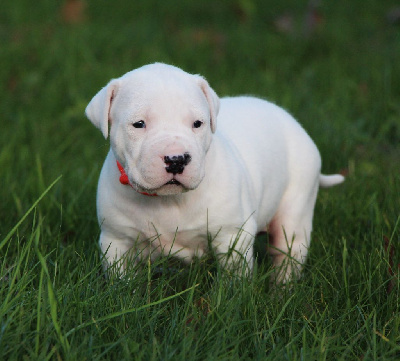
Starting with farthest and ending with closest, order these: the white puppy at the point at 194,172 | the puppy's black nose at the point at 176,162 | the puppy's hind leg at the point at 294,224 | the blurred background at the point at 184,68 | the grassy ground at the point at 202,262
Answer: the blurred background at the point at 184,68
the puppy's hind leg at the point at 294,224
the white puppy at the point at 194,172
the puppy's black nose at the point at 176,162
the grassy ground at the point at 202,262

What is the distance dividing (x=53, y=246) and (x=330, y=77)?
14.0 feet

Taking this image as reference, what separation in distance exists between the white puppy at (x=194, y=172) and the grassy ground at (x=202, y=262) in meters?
0.18

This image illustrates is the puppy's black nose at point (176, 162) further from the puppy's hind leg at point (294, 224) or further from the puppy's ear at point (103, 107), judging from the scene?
the puppy's hind leg at point (294, 224)

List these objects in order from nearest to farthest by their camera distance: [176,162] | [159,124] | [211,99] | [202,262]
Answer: [176,162] → [159,124] → [211,99] → [202,262]

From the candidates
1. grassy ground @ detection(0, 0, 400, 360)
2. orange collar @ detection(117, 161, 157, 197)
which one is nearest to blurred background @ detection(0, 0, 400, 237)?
grassy ground @ detection(0, 0, 400, 360)

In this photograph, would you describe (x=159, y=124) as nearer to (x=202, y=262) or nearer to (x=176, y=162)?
(x=176, y=162)

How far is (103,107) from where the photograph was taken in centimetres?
322

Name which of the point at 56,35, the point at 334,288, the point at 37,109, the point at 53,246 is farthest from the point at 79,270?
the point at 56,35

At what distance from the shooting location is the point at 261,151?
3.88 m

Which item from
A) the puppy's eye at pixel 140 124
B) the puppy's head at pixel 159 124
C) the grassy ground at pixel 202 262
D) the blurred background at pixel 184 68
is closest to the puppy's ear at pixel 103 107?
the puppy's head at pixel 159 124

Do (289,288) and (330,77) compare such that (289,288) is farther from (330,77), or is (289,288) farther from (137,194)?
(330,77)

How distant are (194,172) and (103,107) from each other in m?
0.56

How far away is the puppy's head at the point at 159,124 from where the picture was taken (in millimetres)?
2945

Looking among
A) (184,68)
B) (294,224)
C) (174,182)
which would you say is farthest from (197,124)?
(184,68)
